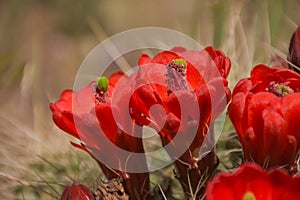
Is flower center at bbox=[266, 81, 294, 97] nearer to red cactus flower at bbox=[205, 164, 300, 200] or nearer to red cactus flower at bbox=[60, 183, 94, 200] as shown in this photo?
red cactus flower at bbox=[205, 164, 300, 200]

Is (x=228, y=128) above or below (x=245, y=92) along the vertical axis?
below

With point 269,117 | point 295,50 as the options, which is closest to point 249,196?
point 269,117

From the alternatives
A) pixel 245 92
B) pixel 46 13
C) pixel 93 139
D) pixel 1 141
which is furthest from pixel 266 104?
pixel 46 13

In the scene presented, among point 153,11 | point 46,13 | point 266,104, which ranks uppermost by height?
point 266,104

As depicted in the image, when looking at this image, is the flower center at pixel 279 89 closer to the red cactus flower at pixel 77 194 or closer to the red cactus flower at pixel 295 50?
the red cactus flower at pixel 295 50

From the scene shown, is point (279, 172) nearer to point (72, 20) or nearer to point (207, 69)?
point (207, 69)

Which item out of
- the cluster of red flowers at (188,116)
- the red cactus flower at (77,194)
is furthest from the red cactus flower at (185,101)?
the red cactus flower at (77,194)

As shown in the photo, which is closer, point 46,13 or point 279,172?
point 279,172

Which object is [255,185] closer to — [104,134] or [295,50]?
[104,134]
